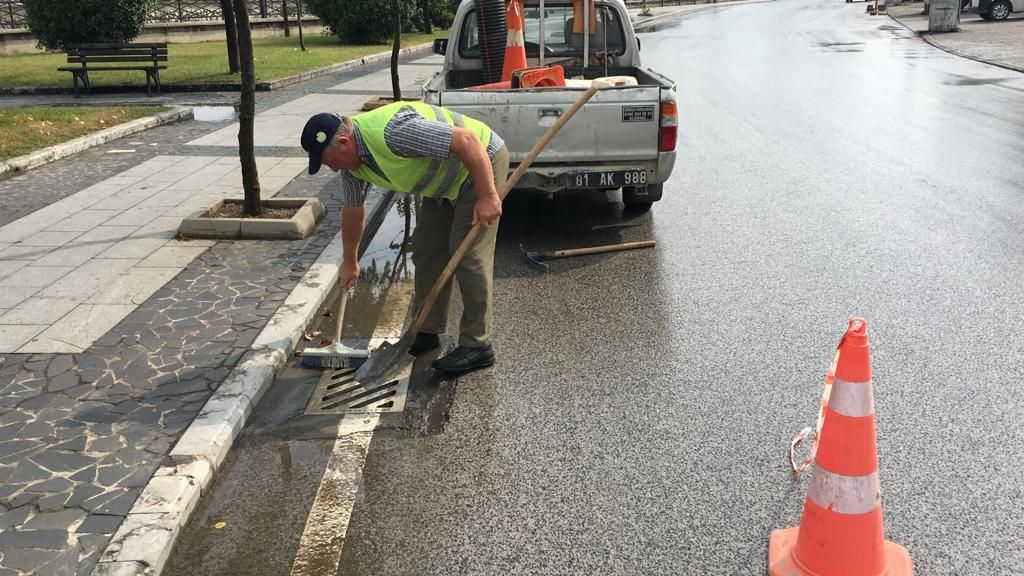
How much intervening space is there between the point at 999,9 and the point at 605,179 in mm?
32806

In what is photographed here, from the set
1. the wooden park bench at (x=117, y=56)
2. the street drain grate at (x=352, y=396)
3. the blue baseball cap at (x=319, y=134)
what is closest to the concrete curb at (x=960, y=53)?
the wooden park bench at (x=117, y=56)

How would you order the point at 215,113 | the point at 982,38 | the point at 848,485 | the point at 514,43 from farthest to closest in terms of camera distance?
the point at 982,38
the point at 215,113
the point at 514,43
the point at 848,485

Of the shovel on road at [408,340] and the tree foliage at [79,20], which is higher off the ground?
the tree foliage at [79,20]

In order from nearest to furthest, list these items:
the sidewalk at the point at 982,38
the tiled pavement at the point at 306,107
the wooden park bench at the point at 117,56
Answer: the tiled pavement at the point at 306,107
the wooden park bench at the point at 117,56
the sidewalk at the point at 982,38

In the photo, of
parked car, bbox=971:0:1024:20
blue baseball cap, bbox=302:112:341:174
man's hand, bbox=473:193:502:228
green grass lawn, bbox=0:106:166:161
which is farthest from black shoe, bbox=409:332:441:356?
parked car, bbox=971:0:1024:20

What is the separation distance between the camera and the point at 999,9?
32938 mm

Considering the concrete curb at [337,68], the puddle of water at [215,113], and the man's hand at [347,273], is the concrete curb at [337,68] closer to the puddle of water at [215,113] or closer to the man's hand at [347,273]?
the puddle of water at [215,113]

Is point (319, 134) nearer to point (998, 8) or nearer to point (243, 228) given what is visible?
point (243, 228)

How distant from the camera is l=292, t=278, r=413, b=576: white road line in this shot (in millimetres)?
3230

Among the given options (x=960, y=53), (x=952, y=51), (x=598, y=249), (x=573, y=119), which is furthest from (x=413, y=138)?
(x=952, y=51)

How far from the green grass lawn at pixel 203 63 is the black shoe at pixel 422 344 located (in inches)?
527

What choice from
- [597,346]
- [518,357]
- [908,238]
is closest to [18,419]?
[518,357]

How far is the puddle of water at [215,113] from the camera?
13336 mm

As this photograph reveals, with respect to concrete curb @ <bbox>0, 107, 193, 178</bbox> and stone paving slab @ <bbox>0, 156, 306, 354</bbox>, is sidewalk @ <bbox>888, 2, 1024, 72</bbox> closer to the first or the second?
concrete curb @ <bbox>0, 107, 193, 178</bbox>
